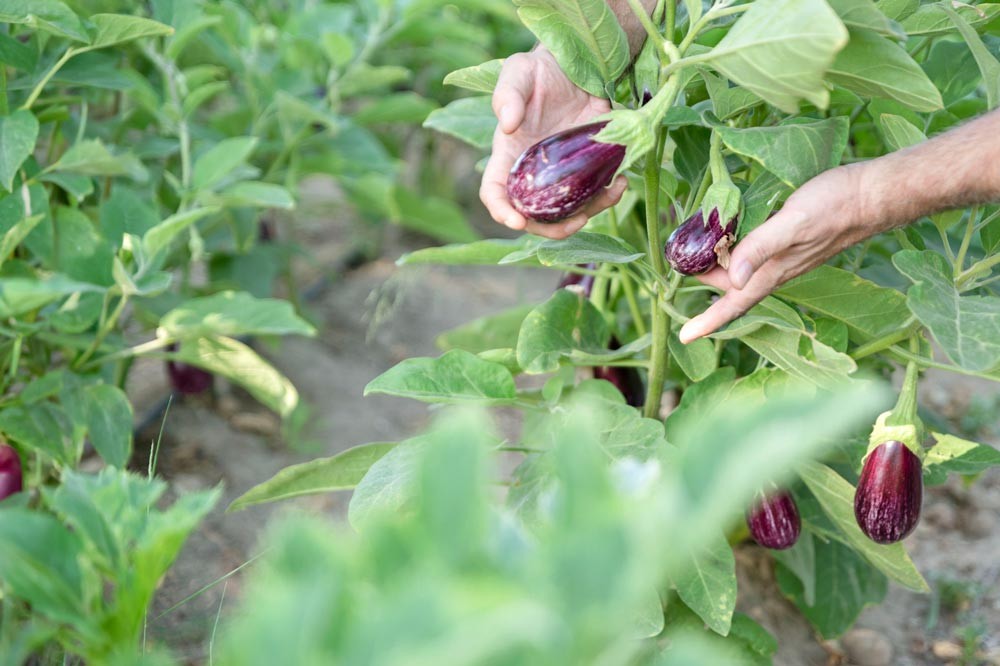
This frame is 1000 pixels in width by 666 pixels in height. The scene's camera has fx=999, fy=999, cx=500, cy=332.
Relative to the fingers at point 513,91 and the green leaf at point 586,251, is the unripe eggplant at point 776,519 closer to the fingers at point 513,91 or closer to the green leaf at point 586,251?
the green leaf at point 586,251

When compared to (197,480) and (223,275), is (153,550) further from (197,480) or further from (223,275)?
(223,275)

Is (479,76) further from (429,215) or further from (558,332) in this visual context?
(429,215)

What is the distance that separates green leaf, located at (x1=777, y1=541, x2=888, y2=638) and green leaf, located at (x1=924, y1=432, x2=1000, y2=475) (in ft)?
1.00

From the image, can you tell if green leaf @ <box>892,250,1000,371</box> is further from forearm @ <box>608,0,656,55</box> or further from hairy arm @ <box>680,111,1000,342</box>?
forearm @ <box>608,0,656,55</box>

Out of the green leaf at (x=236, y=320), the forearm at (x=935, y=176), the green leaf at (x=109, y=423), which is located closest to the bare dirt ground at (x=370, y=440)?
the green leaf at (x=109, y=423)

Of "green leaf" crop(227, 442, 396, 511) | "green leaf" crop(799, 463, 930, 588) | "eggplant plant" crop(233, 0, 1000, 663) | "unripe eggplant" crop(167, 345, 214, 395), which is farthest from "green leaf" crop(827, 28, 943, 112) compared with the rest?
"unripe eggplant" crop(167, 345, 214, 395)

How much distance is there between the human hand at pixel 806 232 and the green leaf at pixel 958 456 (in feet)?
0.87

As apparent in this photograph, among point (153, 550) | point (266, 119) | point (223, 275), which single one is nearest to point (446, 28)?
point (266, 119)

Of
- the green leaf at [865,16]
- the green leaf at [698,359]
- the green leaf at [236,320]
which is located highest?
the green leaf at [865,16]

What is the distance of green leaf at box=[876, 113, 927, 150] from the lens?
83cm

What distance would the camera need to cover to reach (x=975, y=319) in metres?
0.74

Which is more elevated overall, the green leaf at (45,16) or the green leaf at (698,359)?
the green leaf at (45,16)

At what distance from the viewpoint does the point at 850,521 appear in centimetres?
93

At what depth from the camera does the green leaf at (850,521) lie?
909 mm
